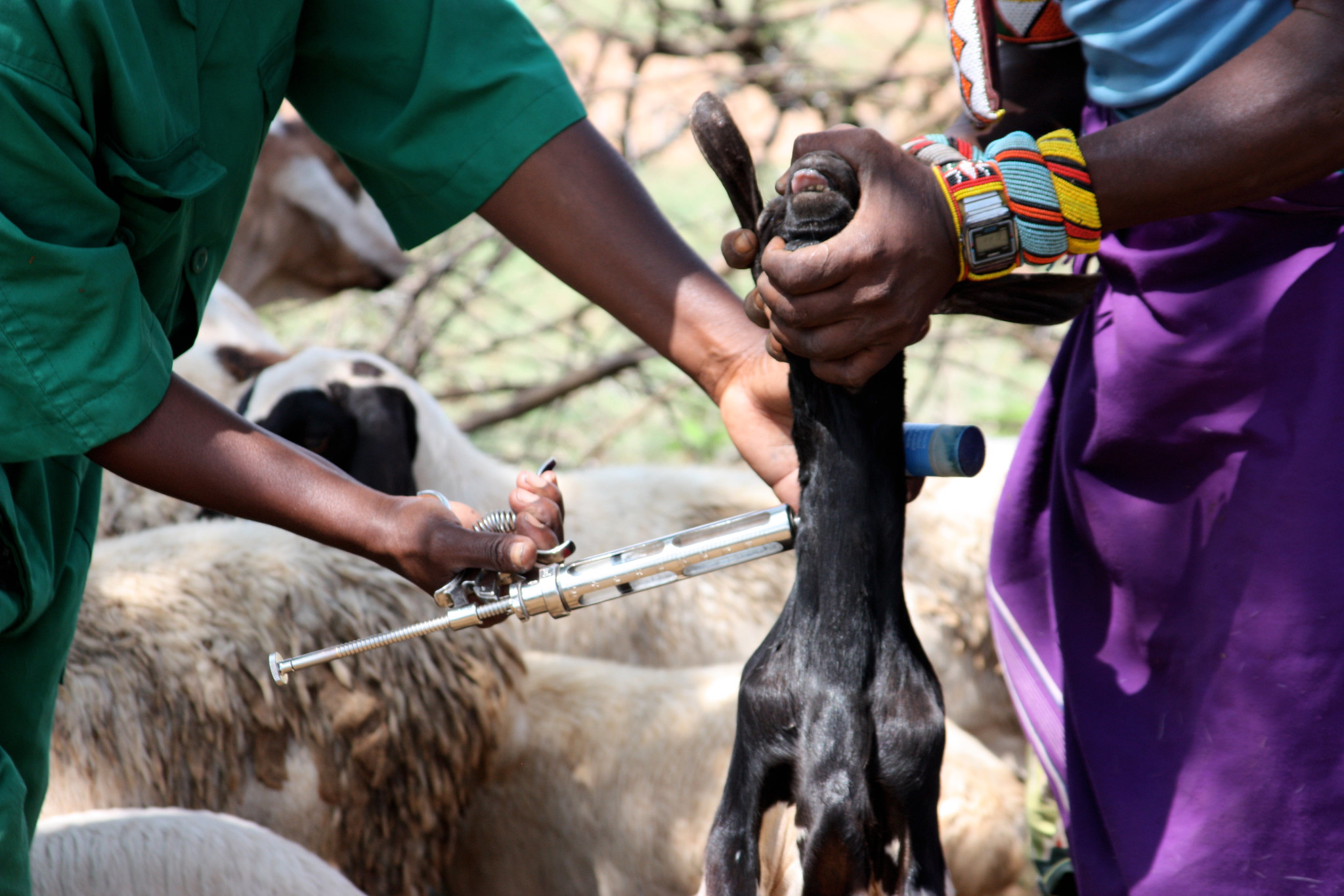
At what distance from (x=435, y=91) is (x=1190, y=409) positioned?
967 mm

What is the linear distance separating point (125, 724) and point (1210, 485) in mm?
1740

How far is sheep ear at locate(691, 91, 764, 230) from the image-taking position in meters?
1.16

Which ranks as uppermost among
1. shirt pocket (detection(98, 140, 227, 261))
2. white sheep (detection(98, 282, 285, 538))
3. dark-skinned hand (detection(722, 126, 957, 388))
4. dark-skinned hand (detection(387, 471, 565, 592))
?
white sheep (detection(98, 282, 285, 538))

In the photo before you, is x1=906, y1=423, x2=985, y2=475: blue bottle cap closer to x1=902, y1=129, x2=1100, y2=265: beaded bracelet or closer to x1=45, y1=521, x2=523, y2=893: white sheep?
x1=902, y1=129, x2=1100, y2=265: beaded bracelet

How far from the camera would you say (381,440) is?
9.23ft

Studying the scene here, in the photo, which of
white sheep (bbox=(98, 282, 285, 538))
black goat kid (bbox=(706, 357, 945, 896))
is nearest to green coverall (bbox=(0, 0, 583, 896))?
black goat kid (bbox=(706, 357, 945, 896))

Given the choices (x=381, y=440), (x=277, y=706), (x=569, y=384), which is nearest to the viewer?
(x=277, y=706)

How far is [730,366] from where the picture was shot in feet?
5.13

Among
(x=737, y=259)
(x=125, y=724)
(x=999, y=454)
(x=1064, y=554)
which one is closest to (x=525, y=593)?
(x=737, y=259)

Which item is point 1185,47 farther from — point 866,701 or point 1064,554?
point 866,701

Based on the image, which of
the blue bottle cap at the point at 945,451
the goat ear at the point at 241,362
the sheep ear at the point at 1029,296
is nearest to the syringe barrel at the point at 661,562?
the blue bottle cap at the point at 945,451

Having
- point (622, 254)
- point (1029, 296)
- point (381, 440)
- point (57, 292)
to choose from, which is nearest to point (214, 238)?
point (57, 292)

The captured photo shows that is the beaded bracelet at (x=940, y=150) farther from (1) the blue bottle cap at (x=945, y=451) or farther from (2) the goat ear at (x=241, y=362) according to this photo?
(2) the goat ear at (x=241, y=362)

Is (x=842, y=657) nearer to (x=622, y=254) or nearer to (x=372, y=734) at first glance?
(x=622, y=254)
